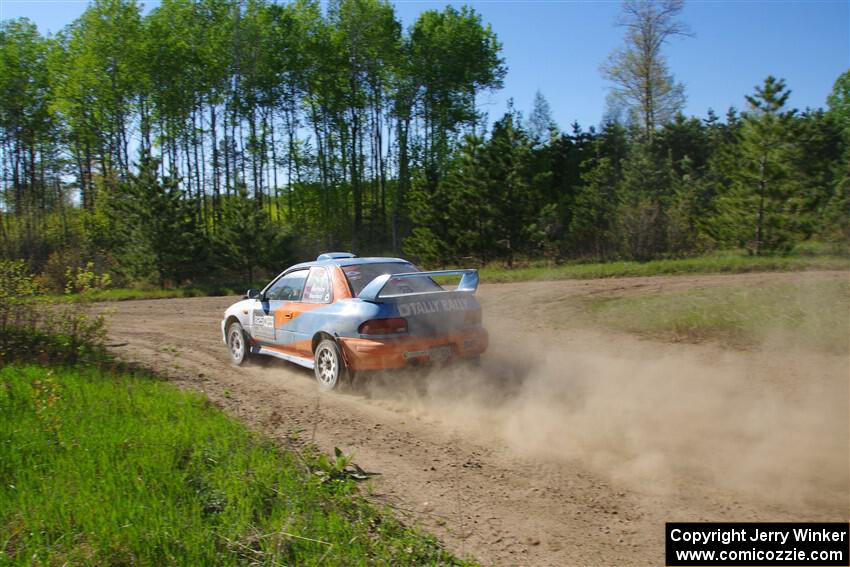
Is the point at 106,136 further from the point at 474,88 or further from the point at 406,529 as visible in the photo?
the point at 406,529

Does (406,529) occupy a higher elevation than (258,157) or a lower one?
lower

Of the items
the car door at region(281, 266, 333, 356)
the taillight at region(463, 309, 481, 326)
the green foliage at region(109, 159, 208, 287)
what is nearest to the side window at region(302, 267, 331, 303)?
the car door at region(281, 266, 333, 356)

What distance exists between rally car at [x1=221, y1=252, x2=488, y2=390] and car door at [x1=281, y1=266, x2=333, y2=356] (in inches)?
0.6

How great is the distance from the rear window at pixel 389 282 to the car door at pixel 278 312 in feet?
3.38

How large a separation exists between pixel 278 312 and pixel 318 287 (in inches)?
44.4

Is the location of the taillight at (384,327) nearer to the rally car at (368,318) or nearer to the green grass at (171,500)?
the rally car at (368,318)

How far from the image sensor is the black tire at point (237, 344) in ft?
33.7

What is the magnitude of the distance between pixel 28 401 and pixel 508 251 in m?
23.3

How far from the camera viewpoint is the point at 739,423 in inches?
232

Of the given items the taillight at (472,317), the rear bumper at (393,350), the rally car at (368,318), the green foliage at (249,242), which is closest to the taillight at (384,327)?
the rally car at (368,318)

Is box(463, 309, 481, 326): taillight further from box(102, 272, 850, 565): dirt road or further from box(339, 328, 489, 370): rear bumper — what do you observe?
box(102, 272, 850, 565): dirt road

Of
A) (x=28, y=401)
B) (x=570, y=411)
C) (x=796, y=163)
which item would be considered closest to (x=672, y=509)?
(x=570, y=411)

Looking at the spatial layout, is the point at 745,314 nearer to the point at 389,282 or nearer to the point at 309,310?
the point at 389,282

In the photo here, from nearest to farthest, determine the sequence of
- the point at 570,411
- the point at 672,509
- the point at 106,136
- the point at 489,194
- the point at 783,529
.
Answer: the point at 783,529, the point at 672,509, the point at 570,411, the point at 489,194, the point at 106,136
